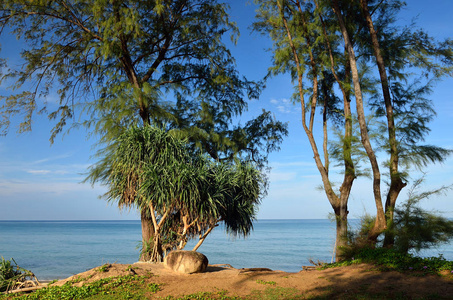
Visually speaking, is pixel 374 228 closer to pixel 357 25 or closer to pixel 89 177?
pixel 357 25

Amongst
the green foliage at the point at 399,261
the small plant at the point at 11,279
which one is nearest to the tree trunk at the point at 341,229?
the green foliage at the point at 399,261

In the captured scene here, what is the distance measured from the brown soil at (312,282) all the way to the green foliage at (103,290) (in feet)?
1.00

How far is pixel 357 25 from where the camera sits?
42.3 ft

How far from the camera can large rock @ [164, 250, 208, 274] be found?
8.92 metres

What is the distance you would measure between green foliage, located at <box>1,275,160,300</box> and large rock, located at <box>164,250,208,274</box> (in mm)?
1002

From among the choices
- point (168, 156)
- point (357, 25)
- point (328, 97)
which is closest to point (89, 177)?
point (168, 156)

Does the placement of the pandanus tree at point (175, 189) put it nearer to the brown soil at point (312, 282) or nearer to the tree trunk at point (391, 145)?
the brown soil at point (312, 282)

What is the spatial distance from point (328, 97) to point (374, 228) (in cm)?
577

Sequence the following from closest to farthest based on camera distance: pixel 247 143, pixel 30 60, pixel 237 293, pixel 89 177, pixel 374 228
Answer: pixel 237 293, pixel 374 228, pixel 89 177, pixel 30 60, pixel 247 143

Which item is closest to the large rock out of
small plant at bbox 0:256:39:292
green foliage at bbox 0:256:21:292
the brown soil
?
the brown soil

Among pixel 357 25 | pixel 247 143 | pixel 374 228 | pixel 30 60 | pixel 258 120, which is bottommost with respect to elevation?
pixel 374 228

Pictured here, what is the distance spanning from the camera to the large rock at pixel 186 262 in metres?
8.92

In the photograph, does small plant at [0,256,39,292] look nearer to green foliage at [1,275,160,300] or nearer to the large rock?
green foliage at [1,275,160,300]

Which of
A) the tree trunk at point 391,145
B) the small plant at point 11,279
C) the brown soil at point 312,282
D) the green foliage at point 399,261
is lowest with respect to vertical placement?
the small plant at point 11,279
